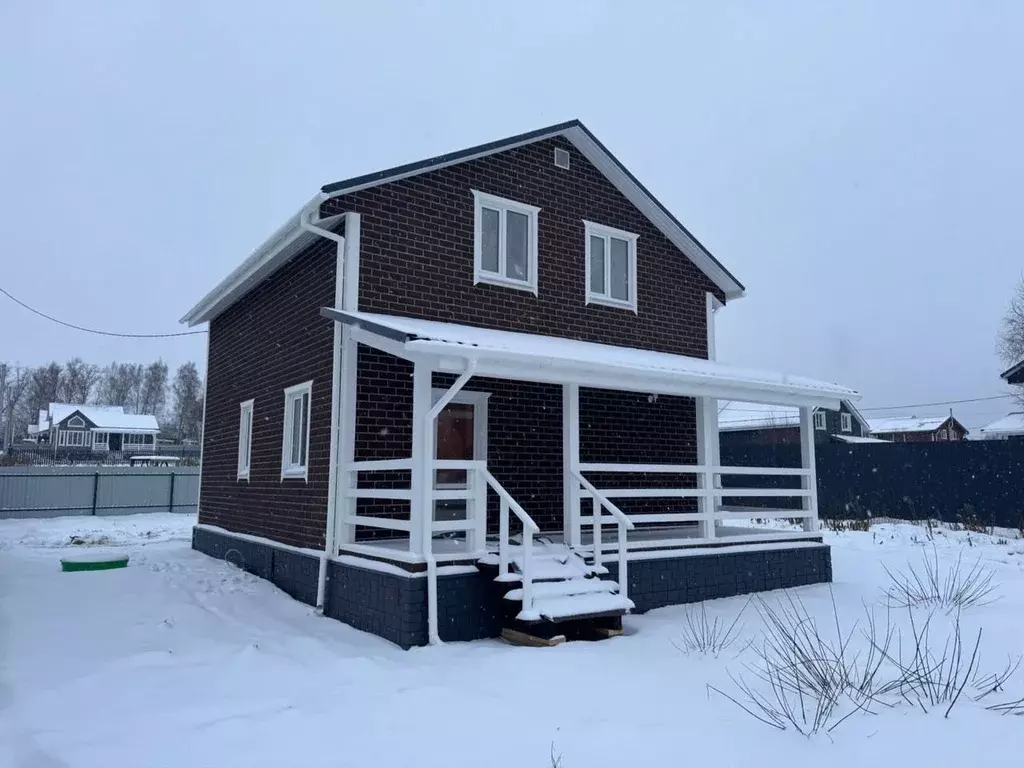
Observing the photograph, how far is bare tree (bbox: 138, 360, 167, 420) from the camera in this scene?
93125 millimetres

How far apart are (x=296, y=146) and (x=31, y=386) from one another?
4563 cm

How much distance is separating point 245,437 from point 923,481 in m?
15.8

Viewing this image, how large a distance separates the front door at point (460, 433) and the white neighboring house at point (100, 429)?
5717 cm

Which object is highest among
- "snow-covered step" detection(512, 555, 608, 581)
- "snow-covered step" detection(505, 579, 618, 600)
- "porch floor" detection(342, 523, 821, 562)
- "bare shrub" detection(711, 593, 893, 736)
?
"porch floor" detection(342, 523, 821, 562)

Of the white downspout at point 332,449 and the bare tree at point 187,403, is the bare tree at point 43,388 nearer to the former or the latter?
the bare tree at point 187,403

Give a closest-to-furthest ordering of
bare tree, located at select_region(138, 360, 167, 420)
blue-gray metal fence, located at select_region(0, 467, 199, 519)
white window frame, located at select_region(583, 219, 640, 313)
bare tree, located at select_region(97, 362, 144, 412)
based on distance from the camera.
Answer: white window frame, located at select_region(583, 219, 640, 313)
blue-gray metal fence, located at select_region(0, 467, 199, 519)
bare tree, located at select_region(97, 362, 144, 412)
bare tree, located at select_region(138, 360, 167, 420)

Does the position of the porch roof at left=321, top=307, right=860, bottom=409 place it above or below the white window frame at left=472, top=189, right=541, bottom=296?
below

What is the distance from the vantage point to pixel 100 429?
60188 mm

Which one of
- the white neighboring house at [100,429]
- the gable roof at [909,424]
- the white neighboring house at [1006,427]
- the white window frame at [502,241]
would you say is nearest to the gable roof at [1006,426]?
the white neighboring house at [1006,427]

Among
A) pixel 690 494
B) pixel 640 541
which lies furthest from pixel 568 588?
pixel 690 494

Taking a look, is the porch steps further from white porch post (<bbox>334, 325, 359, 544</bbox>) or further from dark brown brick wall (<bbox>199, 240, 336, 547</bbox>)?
dark brown brick wall (<bbox>199, 240, 336, 547</bbox>)

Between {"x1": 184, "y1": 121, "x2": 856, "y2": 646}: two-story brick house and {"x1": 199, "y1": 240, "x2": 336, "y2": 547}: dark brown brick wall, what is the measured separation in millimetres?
55

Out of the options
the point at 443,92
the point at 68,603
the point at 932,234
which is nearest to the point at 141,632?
the point at 68,603

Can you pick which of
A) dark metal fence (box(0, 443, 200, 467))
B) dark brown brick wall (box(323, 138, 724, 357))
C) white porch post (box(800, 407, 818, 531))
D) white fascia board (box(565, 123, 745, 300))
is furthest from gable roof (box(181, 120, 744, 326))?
dark metal fence (box(0, 443, 200, 467))
